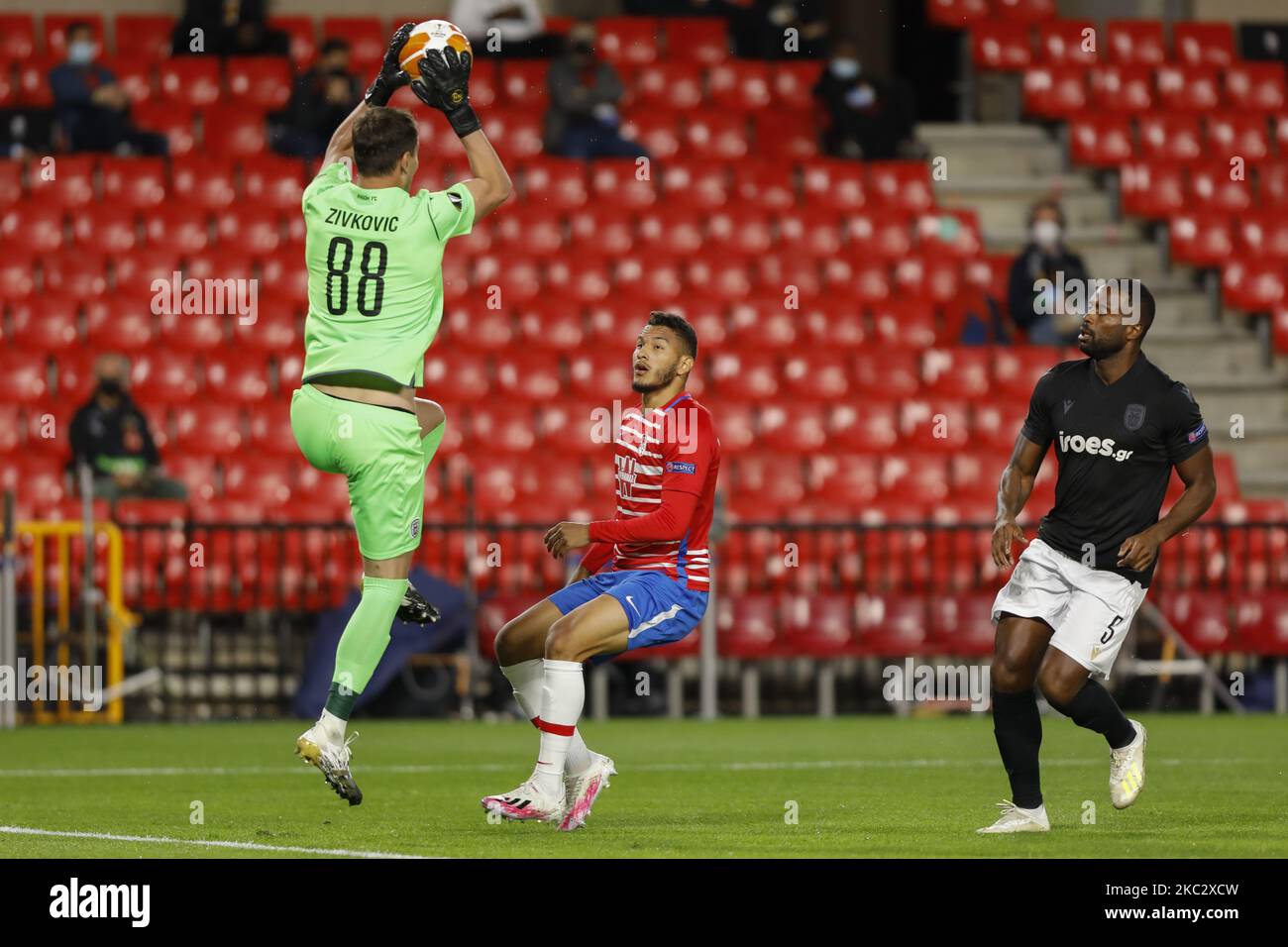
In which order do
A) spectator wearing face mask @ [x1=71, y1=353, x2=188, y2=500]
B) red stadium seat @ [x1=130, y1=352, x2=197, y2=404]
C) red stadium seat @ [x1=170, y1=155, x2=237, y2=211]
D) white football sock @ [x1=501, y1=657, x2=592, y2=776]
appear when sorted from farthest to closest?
red stadium seat @ [x1=170, y1=155, x2=237, y2=211] < red stadium seat @ [x1=130, y1=352, x2=197, y2=404] < spectator wearing face mask @ [x1=71, y1=353, x2=188, y2=500] < white football sock @ [x1=501, y1=657, x2=592, y2=776]

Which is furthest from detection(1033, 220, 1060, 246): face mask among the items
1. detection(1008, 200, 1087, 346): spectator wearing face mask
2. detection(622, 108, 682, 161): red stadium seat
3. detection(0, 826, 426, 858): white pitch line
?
detection(0, 826, 426, 858): white pitch line

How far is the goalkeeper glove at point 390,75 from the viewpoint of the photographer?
8.19m

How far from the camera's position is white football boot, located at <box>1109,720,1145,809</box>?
8.26 metres

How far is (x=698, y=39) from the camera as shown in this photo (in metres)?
21.4

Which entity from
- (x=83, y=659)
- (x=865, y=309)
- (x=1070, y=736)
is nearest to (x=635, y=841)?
(x=1070, y=736)

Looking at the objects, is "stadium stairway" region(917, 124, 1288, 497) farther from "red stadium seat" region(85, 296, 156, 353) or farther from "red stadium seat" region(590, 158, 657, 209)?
"red stadium seat" region(85, 296, 156, 353)

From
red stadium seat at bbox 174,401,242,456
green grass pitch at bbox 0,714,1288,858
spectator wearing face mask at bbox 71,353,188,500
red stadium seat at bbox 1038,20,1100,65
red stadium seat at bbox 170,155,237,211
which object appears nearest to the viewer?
green grass pitch at bbox 0,714,1288,858

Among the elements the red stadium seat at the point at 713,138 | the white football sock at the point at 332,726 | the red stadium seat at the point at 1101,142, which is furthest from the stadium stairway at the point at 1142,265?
the white football sock at the point at 332,726

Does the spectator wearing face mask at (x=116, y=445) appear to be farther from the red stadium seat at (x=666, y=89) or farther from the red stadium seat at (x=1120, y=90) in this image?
the red stadium seat at (x=1120, y=90)

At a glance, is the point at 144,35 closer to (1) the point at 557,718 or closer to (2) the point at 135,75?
(2) the point at 135,75

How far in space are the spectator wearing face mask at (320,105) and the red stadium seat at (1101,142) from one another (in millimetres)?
6842

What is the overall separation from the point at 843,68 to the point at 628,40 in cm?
209

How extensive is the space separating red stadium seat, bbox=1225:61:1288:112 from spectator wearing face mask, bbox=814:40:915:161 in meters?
3.63
